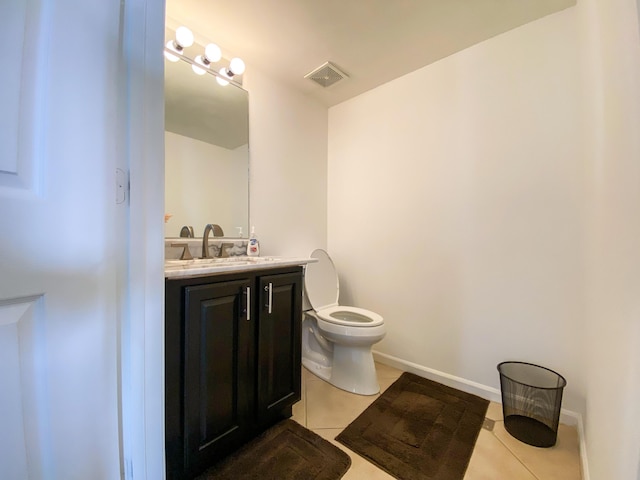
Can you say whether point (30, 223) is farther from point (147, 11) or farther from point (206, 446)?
point (206, 446)

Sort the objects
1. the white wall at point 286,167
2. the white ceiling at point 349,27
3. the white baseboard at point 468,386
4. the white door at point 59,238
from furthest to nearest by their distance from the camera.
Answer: the white wall at point 286,167 < the white ceiling at point 349,27 < the white baseboard at point 468,386 < the white door at point 59,238

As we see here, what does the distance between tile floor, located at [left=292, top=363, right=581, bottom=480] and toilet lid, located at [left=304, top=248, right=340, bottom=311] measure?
25.1 inches

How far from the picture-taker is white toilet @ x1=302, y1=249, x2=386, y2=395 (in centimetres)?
166

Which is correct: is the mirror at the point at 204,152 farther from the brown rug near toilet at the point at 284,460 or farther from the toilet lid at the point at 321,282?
the brown rug near toilet at the point at 284,460

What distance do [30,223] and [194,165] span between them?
1.26m

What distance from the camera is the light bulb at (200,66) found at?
159 cm

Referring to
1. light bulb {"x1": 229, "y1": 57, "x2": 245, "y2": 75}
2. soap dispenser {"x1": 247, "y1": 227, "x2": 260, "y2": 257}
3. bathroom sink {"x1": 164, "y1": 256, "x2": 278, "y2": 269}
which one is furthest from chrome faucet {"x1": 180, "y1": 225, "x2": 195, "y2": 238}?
light bulb {"x1": 229, "y1": 57, "x2": 245, "y2": 75}

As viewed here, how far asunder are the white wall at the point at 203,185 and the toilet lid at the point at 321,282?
58 cm

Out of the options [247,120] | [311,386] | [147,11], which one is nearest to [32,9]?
[147,11]

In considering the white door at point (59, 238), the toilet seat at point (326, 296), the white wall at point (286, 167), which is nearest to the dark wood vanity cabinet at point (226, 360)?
the white door at point (59, 238)

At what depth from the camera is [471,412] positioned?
150cm

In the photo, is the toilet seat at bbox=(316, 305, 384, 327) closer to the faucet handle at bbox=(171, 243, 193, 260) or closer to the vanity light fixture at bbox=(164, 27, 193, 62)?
the faucet handle at bbox=(171, 243, 193, 260)

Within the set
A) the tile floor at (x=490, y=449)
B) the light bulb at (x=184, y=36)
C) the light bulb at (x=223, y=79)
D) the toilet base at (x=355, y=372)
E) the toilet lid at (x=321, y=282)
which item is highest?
the light bulb at (x=184, y=36)

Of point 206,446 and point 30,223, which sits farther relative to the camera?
point 206,446
